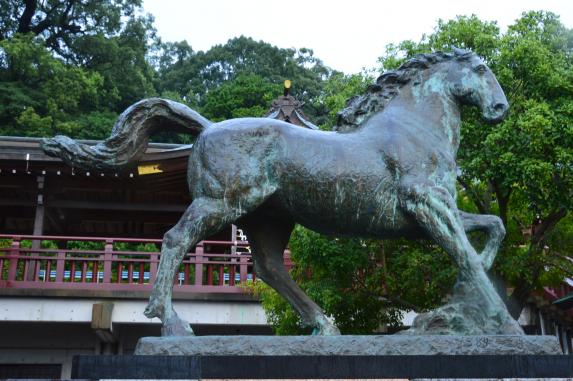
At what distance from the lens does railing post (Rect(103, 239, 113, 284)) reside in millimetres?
13477

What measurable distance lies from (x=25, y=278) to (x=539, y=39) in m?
10.2

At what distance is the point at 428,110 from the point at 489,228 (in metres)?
0.90

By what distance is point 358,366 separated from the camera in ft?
12.3

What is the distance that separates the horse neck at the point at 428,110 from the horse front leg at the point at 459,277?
53cm

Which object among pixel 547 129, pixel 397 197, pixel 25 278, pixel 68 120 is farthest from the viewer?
pixel 68 120

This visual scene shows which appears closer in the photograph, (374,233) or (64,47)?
(374,233)

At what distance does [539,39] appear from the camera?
10.0 m

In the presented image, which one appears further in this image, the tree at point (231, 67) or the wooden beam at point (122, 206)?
the tree at point (231, 67)

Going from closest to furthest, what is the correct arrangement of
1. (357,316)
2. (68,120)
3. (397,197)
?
(397,197) → (357,316) → (68,120)

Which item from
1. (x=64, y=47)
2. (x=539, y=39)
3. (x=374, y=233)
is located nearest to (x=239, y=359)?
(x=374, y=233)

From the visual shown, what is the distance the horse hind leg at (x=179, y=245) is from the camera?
4.14m

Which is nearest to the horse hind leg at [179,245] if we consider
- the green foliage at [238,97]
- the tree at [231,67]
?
the green foliage at [238,97]

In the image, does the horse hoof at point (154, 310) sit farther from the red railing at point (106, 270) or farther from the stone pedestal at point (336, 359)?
the red railing at point (106, 270)

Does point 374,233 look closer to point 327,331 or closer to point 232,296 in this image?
point 327,331
